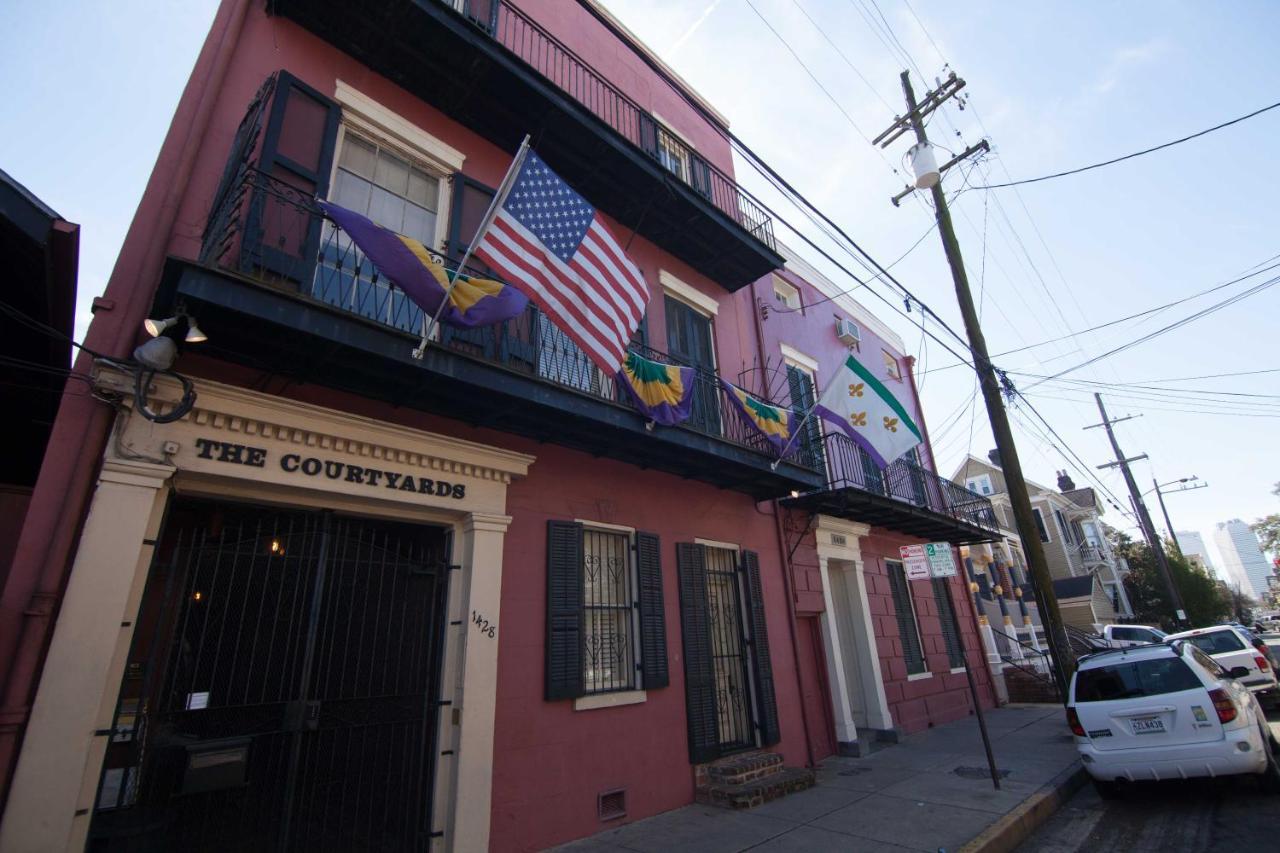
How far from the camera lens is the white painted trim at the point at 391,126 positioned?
6469 mm

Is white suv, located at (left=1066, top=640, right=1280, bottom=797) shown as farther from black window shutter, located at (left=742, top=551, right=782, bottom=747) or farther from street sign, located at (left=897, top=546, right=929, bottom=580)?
black window shutter, located at (left=742, top=551, right=782, bottom=747)

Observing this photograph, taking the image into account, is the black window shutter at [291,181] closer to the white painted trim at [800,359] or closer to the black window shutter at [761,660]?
the black window shutter at [761,660]

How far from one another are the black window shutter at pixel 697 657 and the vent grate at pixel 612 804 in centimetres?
109

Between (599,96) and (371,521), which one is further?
(599,96)

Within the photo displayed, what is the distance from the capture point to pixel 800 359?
41.7 ft

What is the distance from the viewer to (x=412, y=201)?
6.92 metres

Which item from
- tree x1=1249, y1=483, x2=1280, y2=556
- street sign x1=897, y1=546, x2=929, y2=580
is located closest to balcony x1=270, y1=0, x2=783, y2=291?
street sign x1=897, y1=546, x2=929, y2=580

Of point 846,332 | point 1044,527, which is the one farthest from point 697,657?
point 1044,527

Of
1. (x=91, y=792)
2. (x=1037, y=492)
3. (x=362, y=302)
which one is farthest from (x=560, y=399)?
(x=1037, y=492)

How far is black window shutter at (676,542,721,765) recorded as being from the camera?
7.41 m

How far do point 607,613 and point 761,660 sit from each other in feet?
9.26

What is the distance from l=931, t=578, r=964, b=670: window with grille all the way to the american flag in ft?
38.9

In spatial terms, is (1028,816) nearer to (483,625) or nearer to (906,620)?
(483,625)

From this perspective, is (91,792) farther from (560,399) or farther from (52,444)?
(560,399)
